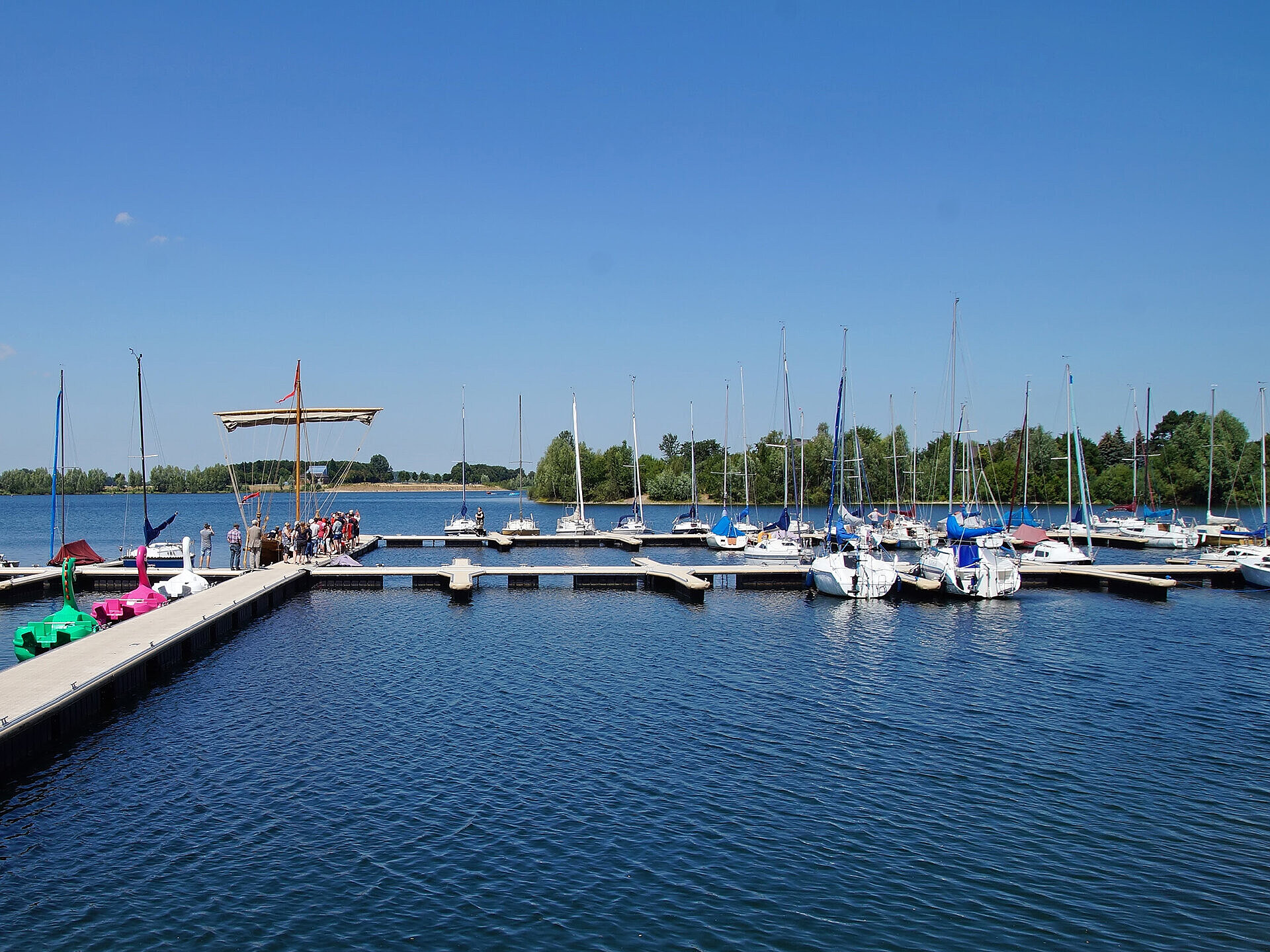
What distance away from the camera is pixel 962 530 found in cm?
5256

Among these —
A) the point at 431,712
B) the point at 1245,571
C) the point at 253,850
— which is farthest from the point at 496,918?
the point at 1245,571

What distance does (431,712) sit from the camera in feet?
64.3

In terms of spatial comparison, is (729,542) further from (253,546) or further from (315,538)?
(253,546)

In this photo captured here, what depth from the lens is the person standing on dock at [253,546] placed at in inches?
1640

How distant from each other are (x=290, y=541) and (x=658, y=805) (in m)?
35.5

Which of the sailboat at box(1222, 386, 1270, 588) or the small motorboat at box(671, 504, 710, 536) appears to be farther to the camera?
the small motorboat at box(671, 504, 710, 536)

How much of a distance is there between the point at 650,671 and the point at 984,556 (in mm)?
20872

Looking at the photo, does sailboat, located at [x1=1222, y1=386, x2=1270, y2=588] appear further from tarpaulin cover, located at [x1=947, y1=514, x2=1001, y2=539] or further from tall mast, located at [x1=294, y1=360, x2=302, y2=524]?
tall mast, located at [x1=294, y1=360, x2=302, y2=524]

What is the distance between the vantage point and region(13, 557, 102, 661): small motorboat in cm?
2312

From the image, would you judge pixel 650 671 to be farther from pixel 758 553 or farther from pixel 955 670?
pixel 758 553

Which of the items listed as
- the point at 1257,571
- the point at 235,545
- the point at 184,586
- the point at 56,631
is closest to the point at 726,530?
the point at 1257,571

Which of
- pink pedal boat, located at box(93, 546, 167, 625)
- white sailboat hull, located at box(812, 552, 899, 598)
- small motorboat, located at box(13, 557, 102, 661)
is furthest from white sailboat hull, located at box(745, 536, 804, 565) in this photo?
small motorboat, located at box(13, 557, 102, 661)

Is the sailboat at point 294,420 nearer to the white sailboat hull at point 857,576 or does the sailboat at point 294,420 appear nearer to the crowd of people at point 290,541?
the crowd of people at point 290,541

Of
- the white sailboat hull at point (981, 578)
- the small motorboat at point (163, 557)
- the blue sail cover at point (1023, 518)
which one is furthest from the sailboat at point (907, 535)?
the small motorboat at point (163, 557)
